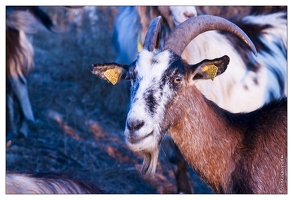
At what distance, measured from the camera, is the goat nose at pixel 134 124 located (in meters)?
3.36

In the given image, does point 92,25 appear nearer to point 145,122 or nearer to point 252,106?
point 252,106

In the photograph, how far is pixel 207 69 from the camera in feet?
11.9

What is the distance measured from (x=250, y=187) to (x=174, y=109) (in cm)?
66

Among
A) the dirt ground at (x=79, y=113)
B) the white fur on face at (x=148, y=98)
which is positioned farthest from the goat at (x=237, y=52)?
the white fur on face at (x=148, y=98)

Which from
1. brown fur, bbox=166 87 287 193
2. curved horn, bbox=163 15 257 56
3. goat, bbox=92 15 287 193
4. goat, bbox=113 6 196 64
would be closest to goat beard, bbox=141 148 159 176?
goat, bbox=92 15 287 193

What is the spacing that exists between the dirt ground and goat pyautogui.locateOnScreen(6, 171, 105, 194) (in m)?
1.33

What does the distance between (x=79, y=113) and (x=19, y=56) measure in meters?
1.16

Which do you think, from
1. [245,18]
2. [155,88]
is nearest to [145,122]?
[155,88]

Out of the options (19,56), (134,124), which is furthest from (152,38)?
(19,56)

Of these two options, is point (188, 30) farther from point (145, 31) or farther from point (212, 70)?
point (145, 31)

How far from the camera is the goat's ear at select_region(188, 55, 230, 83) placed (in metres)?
3.61

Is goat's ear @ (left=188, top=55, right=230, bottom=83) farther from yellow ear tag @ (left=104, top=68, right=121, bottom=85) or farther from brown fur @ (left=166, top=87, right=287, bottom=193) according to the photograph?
yellow ear tag @ (left=104, top=68, right=121, bottom=85)

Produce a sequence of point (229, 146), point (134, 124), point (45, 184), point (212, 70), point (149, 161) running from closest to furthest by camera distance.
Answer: point (134, 124)
point (45, 184)
point (212, 70)
point (229, 146)
point (149, 161)

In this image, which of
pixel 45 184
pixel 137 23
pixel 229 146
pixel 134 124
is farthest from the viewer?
pixel 137 23
